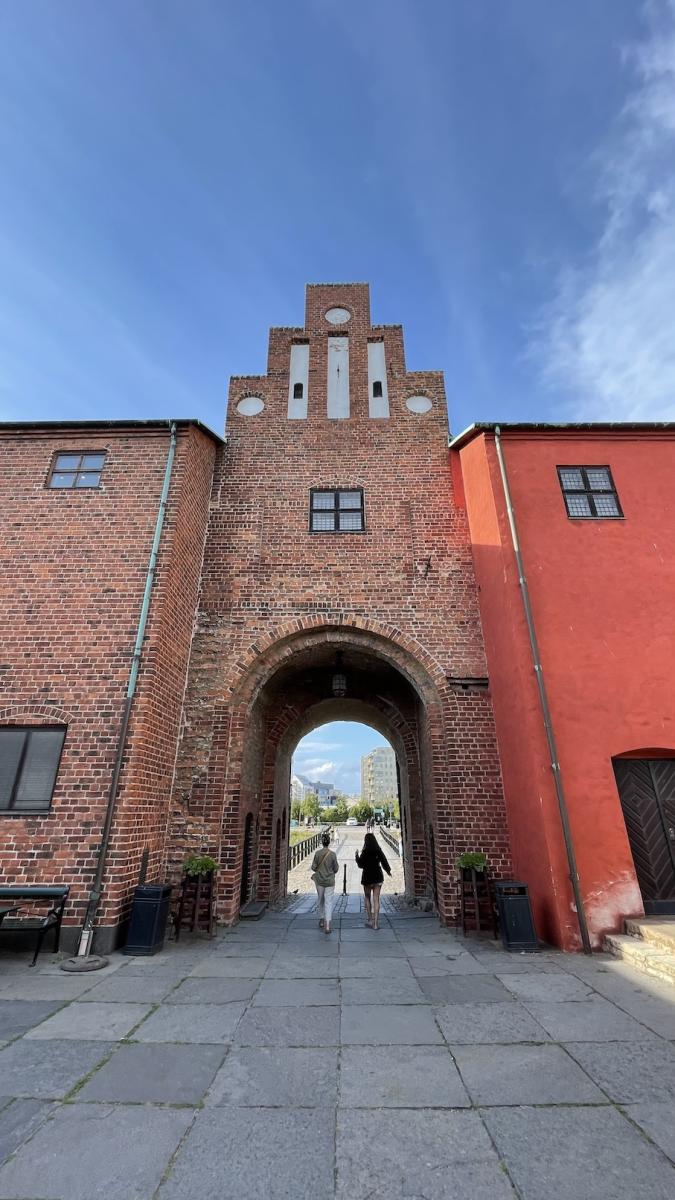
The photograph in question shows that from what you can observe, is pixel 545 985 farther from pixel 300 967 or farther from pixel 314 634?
pixel 314 634

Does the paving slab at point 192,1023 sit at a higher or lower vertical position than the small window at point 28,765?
lower

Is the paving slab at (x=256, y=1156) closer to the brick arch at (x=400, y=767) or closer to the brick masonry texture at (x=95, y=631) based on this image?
the brick masonry texture at (x=95, y=631)

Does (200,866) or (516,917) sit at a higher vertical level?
(200,866)

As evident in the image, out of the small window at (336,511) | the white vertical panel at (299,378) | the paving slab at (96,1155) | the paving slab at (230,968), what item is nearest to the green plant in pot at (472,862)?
the paving slab at (230,968)

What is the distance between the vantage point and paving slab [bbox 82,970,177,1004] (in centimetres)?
478

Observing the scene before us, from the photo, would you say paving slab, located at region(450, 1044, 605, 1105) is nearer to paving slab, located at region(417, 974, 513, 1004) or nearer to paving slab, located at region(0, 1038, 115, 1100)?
paving slab, located at region(417, 974, 513, 1004)

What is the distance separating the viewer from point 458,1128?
9.25ft

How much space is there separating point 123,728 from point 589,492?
867 cm

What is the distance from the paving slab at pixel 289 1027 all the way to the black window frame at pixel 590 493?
25.6 feet

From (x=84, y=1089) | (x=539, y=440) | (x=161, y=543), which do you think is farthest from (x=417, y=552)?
(x=84, y=1089)

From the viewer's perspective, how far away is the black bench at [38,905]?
19.5 ft

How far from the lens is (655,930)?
5.80 m

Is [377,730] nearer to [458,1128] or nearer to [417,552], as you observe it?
[417,552]

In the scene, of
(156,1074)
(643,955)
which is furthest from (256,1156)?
(643,955)
